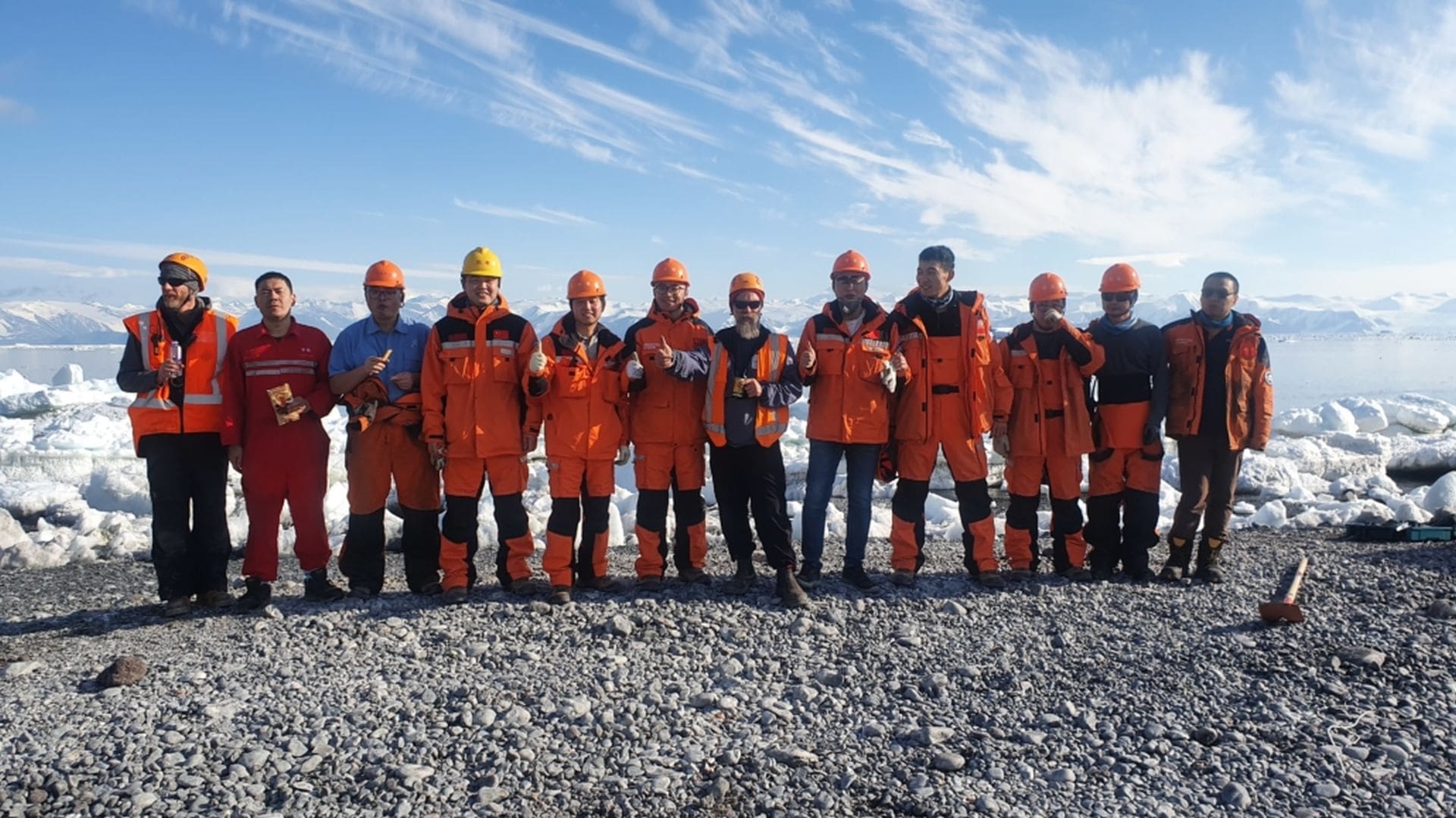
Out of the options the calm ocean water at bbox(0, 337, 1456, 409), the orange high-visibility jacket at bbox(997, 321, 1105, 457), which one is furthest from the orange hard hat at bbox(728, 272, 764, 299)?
the calm ocean water at bbox(0, 337, 1456, 409)

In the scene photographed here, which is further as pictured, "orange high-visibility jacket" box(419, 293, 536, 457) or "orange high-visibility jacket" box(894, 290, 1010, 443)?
"orange high-visibility jacket" box(894, 290, 1010, 443)

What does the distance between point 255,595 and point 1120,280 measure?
5.66 metres

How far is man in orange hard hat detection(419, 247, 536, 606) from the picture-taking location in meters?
5.21

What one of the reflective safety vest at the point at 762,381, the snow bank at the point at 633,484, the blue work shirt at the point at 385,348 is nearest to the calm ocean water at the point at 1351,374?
the snow bank at the point at 633,484

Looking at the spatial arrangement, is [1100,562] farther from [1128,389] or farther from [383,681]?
[383,681]

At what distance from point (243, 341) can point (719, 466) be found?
9.50ft

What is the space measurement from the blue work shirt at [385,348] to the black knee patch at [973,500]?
342 centimetres

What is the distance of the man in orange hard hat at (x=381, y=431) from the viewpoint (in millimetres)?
5277

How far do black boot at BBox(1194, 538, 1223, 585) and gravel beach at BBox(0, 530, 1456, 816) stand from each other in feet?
0.47

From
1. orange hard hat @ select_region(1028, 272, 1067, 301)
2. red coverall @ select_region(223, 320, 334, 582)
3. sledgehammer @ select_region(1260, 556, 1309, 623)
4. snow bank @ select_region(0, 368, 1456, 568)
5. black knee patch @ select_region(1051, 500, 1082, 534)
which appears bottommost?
snow bank @ select_region(0, 368, 1456, 568)

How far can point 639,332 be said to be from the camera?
5.46 m

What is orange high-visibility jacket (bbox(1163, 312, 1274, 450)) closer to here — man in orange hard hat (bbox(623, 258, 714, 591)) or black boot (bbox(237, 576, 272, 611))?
man in orange hard hat (bbox(623, 258, 714, 591))

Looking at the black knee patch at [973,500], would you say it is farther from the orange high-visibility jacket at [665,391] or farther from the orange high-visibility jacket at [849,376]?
the orange high-visibility jacket at [665,391]

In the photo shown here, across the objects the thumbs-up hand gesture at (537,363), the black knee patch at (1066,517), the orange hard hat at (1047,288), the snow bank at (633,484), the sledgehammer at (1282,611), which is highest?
the orange hard hat at (1047,288)
